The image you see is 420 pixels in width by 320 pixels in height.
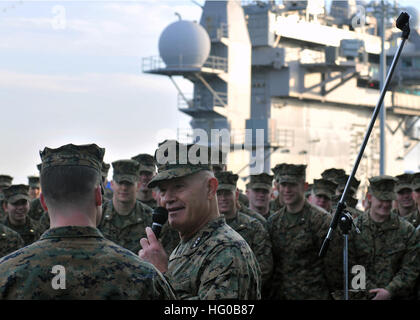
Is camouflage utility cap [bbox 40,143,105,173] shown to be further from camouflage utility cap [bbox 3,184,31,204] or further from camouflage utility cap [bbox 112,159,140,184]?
camouflage utility cap [bbox 3,184,31,204]

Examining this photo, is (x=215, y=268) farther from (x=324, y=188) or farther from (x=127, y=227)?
(x=324, y=188)

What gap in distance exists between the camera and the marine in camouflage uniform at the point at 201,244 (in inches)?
166

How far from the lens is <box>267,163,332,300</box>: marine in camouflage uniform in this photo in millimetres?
8531

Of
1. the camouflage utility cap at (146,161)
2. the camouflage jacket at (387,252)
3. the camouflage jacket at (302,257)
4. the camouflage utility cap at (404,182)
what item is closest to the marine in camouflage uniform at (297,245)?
the camouflage jacket at (302,257)

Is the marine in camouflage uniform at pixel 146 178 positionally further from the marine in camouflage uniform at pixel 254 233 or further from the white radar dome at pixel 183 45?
the white radar dome at pixel 183 45

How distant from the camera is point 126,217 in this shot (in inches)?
370

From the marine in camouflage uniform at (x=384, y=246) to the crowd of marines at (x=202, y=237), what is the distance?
0.01m

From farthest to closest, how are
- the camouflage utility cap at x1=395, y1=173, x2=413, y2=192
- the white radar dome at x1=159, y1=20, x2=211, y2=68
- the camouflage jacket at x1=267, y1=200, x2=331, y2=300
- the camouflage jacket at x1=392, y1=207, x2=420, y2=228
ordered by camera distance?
the white radar dome at x1=159, y1=20, x2=211, y2=68, the camouflage utility cap at x1=395, y1=173, x2=413, y2=192, the camouflage jacket at x1=392, y1=207, x2=420, y2=228, the camouflage jacket at x1=267, y1=200, x2=331, y2=300

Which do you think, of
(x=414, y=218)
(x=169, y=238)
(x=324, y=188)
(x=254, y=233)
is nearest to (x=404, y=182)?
(x=414, y=218)

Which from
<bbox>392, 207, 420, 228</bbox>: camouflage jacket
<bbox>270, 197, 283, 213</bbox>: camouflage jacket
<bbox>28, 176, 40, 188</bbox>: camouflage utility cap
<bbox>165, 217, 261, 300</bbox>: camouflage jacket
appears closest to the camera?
<bbox>165, 217, 261, 300</bbox>: camouflage jacket

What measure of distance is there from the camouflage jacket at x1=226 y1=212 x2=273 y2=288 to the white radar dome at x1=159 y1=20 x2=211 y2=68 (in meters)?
23.2

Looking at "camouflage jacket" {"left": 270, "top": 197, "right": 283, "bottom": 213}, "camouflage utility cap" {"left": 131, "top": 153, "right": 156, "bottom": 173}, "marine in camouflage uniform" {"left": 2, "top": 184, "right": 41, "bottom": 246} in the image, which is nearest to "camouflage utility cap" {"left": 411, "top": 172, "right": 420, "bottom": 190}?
"camouflage jacket" {"left": 270, "top": 197, "right": 283, "bottom": 213}
